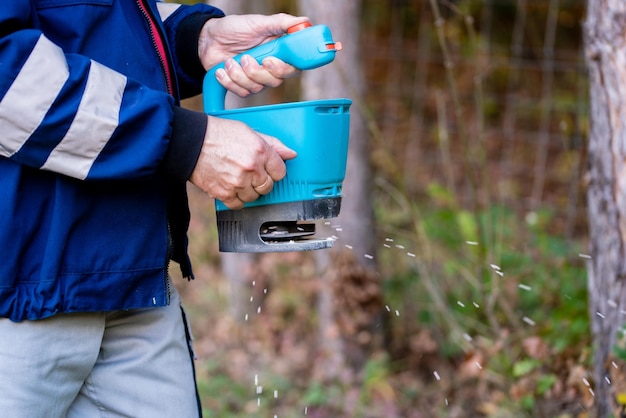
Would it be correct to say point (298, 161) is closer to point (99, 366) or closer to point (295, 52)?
point (295, 52)

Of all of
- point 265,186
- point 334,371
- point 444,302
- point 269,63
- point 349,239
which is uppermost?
point 269,63

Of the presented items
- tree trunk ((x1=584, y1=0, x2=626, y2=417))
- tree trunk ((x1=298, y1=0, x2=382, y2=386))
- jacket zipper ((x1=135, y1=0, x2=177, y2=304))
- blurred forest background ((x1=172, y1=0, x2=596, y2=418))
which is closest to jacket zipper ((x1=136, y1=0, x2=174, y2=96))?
jacket zipper ((x1=135, y1=0, x2=177, y2=304))

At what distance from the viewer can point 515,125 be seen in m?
7.67

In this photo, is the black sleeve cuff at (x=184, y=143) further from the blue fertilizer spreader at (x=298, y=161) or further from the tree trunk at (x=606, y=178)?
the tree trunk at (x=606, y=178)

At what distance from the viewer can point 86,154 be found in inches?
67.2

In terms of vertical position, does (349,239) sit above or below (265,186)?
below

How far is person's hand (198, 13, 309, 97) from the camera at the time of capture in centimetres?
210

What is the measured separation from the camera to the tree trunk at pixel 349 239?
4.26 m

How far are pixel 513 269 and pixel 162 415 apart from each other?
265cm

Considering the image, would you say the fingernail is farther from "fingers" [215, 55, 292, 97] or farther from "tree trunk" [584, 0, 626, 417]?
"tree trunk" [584, 0, 626, 417]

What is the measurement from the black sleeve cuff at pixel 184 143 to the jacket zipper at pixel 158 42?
0.21m

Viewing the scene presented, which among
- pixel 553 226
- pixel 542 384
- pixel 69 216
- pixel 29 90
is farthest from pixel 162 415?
pixel 553 226

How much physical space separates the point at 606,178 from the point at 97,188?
5.99ft

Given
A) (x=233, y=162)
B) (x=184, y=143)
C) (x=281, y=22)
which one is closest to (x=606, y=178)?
(x=281, y=22)
